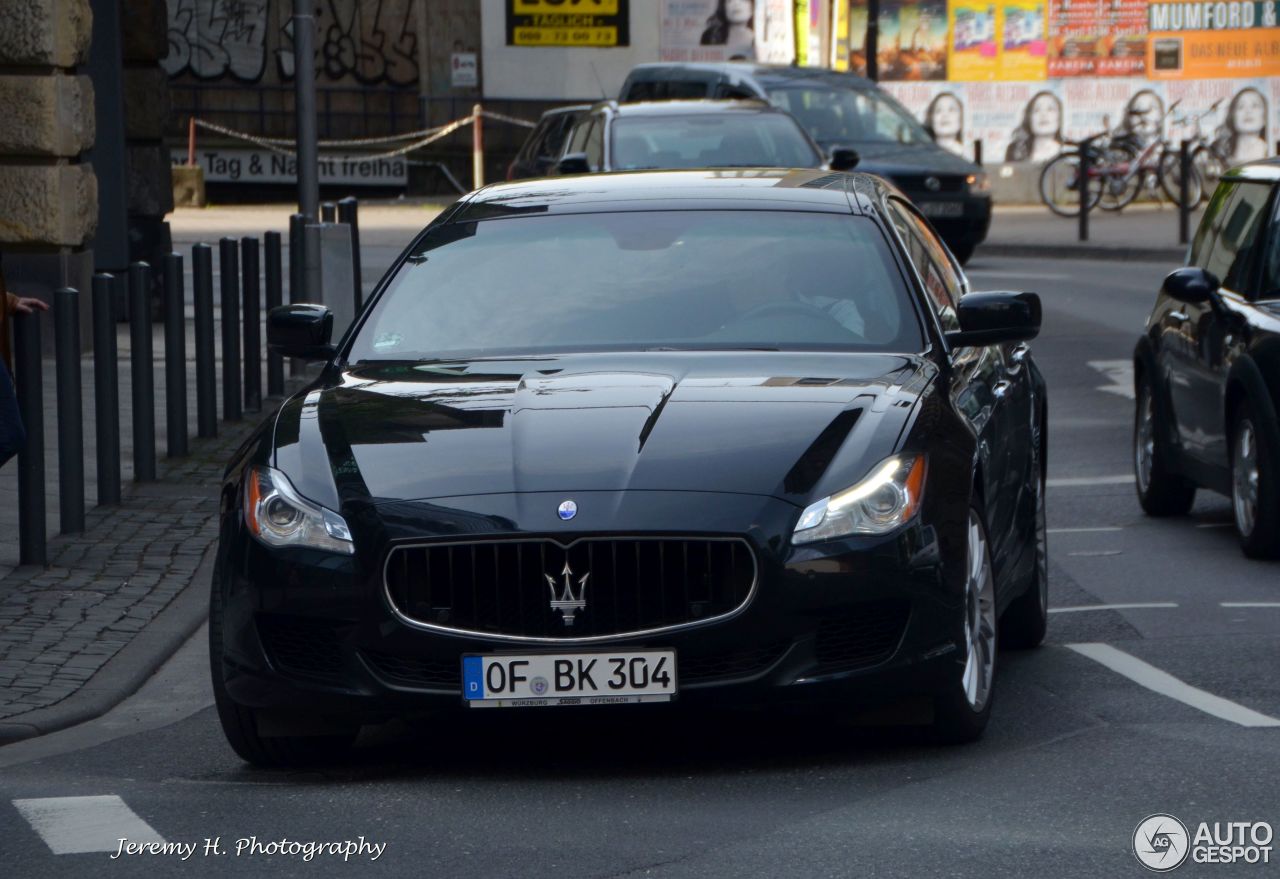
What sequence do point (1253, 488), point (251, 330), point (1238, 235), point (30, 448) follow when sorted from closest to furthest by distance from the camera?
point (30, 448), point (1253, 488), point (1238, 235), point (251, 330)

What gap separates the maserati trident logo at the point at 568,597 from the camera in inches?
225

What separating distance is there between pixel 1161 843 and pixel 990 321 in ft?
7.23

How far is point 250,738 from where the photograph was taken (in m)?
6.18

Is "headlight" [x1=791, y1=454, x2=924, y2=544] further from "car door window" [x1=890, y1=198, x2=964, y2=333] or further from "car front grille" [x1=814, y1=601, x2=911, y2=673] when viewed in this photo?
"car door window" [x1=890, y1=198, x2=964, y2=333]

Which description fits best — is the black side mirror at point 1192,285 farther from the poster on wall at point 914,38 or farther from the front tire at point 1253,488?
the poster on wall at point 914,38

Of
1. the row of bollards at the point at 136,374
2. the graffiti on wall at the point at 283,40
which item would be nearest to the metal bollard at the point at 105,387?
the row of bollards at the point at 136,374

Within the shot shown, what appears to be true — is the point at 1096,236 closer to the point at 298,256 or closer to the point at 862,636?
the point at 298,256

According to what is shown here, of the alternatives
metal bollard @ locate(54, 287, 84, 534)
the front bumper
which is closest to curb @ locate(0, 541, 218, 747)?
metal bollard @ locate(54, 287, 84, 534)

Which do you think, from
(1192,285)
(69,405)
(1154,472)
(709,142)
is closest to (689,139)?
(709,142)

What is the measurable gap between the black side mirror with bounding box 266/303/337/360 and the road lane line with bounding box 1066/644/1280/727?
2.48 meters

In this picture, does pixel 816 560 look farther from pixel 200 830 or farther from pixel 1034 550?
pixel 1034 550

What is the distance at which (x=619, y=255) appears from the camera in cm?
726

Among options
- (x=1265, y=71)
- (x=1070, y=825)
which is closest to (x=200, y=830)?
(x=1070, y=825)

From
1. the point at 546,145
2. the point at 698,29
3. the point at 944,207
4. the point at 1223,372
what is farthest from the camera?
the point at 698,29
